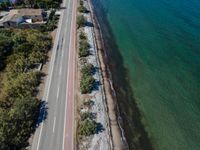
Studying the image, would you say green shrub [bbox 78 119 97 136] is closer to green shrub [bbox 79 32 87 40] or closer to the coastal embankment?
the coastal embankment

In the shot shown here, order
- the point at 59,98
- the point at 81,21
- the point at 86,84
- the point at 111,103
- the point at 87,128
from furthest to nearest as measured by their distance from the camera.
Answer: the point at 81,21 < the point at 86,84 < the point at 111,103 < the point at 59,98 < the point at 87,128

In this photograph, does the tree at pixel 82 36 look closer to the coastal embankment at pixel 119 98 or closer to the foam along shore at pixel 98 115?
the coastal embankment at pixel 119 98

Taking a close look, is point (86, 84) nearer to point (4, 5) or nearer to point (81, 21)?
point (81, 21)

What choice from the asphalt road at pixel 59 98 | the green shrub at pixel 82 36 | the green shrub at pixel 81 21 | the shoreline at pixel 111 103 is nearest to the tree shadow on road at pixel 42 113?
the asphalt road at pixel 59 98

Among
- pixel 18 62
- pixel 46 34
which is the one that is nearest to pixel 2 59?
pixel 18 62

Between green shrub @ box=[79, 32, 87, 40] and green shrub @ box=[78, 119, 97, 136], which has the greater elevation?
green shrub @ box=[79, 32, 87, 40]

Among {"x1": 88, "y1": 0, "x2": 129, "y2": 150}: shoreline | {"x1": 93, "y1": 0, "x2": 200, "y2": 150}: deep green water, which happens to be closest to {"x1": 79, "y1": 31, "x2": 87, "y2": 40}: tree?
{"x1": 88, "y1": 0, "x2": 129, "y2": 150}: shoreline

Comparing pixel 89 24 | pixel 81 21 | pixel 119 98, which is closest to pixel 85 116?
pixel 119 98
